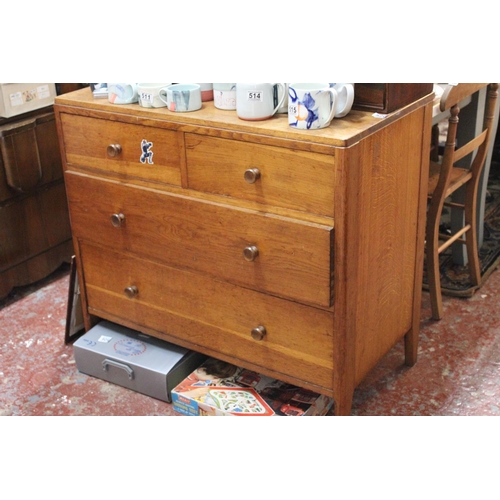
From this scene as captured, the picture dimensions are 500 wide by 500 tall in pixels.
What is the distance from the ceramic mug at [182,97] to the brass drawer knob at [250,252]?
17.1 inches

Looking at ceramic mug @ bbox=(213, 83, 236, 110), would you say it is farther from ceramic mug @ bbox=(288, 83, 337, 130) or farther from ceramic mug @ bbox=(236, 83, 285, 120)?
ceramic mug @ bbox=(288, 83, 337, 130)

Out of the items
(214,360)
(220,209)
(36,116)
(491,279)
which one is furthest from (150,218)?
(491,279)

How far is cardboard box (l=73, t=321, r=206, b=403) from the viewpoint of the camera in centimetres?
226

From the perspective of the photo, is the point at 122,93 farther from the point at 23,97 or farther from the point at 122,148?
the point at 23,97

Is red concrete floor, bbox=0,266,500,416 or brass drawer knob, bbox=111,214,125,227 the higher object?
brass drawer knob, bbox=111,214,125,227

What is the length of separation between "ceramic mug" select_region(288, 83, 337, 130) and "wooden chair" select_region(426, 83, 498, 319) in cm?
71

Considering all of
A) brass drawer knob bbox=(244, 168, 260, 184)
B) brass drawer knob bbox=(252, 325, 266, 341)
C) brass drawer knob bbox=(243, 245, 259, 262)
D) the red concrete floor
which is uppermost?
brass drawer knob bbox=(244, 168, 260, 184)

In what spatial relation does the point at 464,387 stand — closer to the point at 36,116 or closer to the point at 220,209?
the point at 220,209

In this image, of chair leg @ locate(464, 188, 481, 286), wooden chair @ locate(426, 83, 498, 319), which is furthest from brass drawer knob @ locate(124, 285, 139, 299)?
chair leg @ locate(464, 188, 481, 286)

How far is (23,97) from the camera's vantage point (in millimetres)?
2688

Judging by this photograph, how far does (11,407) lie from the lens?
2.26 meters

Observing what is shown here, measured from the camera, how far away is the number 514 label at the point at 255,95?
180cm

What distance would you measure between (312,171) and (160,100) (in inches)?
22.1

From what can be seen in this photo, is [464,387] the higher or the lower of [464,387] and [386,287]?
the lower
